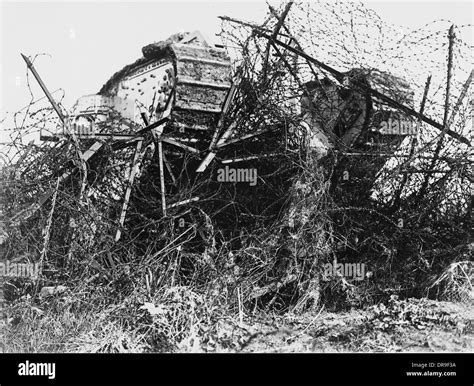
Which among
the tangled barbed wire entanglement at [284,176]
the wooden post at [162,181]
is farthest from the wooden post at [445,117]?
the wooden post at [162,181]

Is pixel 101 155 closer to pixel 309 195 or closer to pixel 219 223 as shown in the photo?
pixel 219 223

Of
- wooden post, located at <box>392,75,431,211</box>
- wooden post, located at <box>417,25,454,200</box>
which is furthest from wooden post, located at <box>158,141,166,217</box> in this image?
wooden post, located at <box>417,25,454,200</box>

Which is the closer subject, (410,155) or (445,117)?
(445,117)

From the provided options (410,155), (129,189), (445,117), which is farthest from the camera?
(410,155)

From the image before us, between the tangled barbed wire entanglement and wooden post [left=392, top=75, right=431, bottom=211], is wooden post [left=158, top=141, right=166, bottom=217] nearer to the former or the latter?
the tangled barbed wire entanglement

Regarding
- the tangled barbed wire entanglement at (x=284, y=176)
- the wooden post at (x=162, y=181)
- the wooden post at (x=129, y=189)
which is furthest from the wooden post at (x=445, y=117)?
the wooden post at (x=129, y=189)

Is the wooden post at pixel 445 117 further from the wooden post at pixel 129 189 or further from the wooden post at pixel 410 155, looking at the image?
the wooden post at pixel 129 189

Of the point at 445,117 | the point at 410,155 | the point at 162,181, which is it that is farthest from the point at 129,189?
the point at 445,117

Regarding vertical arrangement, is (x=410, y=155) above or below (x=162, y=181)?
above

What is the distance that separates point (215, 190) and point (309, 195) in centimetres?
122

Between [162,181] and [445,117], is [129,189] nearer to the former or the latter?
[162,181]

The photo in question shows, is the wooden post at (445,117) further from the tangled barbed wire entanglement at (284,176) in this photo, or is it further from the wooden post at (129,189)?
the wooden post at (129,189)

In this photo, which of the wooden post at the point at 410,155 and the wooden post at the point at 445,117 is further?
the wooden post at the point at 410,155
